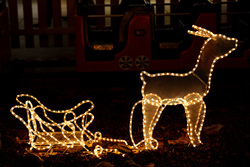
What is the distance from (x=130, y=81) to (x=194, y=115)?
8.88 ft

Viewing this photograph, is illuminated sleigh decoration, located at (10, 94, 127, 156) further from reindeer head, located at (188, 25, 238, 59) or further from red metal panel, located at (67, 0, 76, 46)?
red metal panel, located at (67, 0, 76, 46)

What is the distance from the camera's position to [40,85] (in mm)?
7496

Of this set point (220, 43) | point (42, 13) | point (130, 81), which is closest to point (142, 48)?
point (130, 81)

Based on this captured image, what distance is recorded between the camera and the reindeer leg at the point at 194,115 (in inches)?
190

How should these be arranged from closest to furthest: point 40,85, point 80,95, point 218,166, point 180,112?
point 218,166
point 180,112
point 80,95
point 40,85

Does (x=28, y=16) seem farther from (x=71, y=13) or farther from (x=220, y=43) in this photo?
(x=220, y=43)

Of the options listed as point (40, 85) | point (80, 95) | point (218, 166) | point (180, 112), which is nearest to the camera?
point (218, 166)

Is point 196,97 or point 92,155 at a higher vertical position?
point 196,97

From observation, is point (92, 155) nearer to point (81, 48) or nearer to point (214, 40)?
point (214, 40)

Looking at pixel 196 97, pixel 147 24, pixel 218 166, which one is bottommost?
pixel 218 166

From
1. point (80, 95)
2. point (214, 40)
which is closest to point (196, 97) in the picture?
point (214, 40)

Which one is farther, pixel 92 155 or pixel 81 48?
pixel 81 48

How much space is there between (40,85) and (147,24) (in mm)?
1866

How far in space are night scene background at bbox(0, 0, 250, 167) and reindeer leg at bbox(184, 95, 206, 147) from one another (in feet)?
0.44
